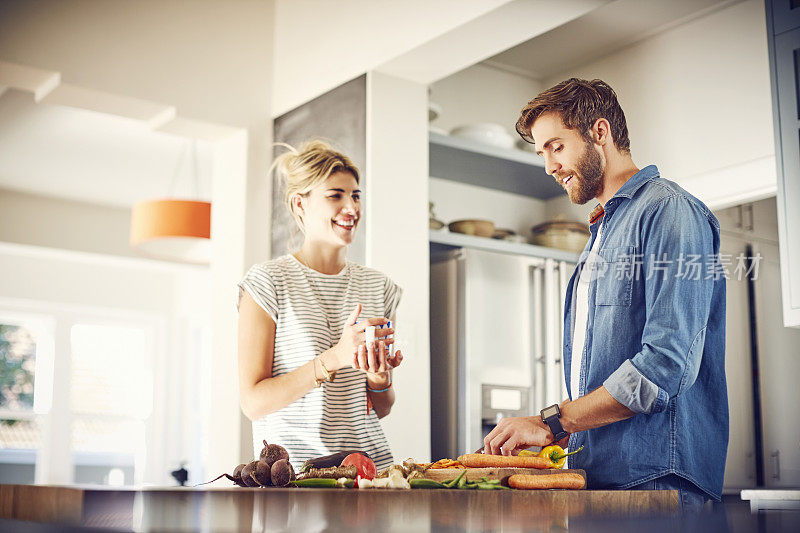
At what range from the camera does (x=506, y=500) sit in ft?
3.93

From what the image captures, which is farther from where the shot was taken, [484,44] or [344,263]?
[484,44]

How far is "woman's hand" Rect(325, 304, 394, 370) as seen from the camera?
1.96 m

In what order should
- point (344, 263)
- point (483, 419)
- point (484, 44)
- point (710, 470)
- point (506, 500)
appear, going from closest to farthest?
point (506, 500) < point (710, 470) < point (344, 263) < point (484, 44) < point (483, 419)

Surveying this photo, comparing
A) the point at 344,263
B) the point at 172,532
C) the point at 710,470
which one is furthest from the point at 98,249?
the point at 172,532

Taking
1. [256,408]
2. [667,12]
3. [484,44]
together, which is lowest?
[256,408]

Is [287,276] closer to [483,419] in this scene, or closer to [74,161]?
[483,419]

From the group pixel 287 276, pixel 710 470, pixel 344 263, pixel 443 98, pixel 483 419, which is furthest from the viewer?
pixel 443 98

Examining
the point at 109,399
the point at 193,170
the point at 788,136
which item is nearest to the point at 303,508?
the point at 788,136

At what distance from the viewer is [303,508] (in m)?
1.00

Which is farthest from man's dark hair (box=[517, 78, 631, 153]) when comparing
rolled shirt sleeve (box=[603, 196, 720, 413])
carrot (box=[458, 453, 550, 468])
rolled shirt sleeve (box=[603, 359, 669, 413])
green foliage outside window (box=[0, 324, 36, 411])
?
green foliage outside window (box=[0, 324, 36, 411])

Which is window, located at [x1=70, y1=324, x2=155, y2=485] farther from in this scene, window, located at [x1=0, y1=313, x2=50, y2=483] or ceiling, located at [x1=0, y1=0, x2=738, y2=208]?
ceiling, located at [x1=0, y1=0, x2=738, y2=208]

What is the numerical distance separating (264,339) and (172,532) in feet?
5.00

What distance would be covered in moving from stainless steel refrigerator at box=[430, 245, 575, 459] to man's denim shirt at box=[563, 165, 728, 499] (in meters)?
2.30

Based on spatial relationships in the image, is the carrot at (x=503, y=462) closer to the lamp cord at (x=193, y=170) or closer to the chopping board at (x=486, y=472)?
the chopping board at (x=486, y=472)
